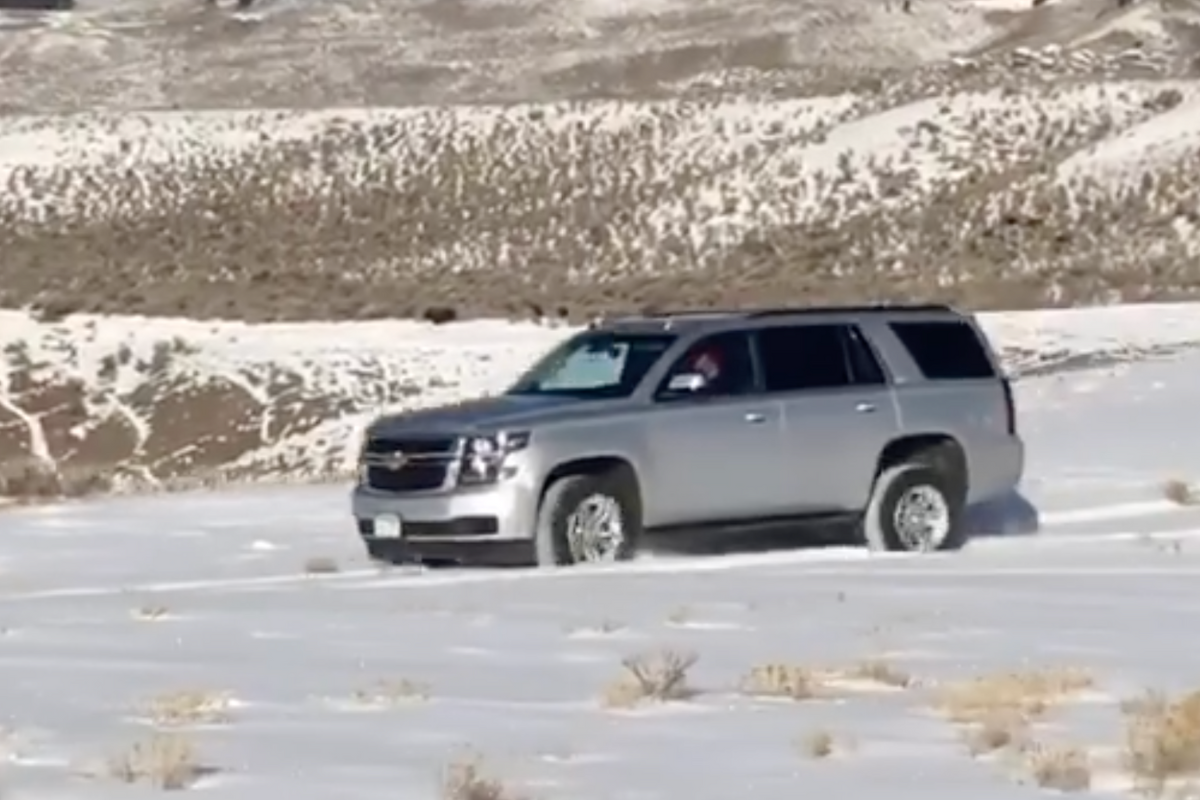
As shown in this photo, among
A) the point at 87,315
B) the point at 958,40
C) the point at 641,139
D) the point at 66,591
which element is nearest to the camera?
the point at 66,591

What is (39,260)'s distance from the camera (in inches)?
2739

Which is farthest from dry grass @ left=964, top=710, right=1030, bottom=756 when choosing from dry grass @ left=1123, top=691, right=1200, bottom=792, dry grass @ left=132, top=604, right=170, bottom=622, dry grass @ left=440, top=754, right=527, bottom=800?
dry grass @ left=132, top=604, right=170, bottom=622

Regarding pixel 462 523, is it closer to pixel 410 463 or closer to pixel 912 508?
pixel 410 463

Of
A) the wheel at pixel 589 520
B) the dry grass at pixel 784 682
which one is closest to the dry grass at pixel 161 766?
the dry grass at pixel 784 682

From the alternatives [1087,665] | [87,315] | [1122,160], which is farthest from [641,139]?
[1087,665]

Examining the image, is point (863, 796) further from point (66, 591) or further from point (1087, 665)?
point (66, 591)

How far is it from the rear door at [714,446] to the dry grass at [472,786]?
8.66m

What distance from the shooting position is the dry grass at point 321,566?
747 inches

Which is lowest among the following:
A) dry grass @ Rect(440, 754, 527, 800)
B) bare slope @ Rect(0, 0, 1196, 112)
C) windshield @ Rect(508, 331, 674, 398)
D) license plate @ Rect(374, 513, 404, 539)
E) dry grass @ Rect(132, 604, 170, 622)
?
dry grass @ Rect(440, 754, 527, 800)

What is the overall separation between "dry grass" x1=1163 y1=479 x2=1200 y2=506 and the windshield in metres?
4.79

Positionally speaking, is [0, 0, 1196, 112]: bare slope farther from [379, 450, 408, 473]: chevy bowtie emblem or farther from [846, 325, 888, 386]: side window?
[379, 450, 408, 473]: chevy bowtie emblem

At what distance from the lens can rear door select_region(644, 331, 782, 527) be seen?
61.3 feet

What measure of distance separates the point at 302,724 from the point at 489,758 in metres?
1.18

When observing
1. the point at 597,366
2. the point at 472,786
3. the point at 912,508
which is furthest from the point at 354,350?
the point at 472,786
